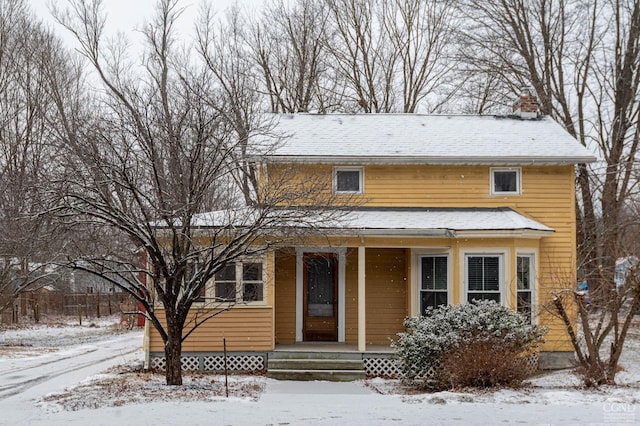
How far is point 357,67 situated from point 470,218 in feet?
61.5

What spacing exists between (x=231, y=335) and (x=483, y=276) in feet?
18.4

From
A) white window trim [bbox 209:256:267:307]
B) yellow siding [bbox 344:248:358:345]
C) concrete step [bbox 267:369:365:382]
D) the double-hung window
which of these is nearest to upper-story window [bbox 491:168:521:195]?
yellow siding [bbox 344:248:358:345]

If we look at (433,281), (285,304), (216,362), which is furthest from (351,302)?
(216,362)

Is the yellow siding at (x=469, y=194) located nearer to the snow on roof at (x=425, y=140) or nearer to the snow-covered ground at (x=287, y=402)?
the snow on roof at (x=425, y=140)

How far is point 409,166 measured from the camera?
17.3m

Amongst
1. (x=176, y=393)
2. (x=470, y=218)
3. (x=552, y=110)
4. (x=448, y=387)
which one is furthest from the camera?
(x=552, y=110)

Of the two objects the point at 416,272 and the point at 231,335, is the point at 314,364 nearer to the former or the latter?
the point at 231,335

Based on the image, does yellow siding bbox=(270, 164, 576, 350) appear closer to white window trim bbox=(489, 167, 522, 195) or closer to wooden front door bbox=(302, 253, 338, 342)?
white window trim bbox=(489, 167, 522, 195)

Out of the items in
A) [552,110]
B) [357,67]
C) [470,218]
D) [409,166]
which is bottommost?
[470,218]

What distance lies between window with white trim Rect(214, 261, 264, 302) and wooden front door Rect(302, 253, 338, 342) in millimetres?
1787

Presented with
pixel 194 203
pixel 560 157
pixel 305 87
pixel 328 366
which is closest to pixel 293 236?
pixel 194 203

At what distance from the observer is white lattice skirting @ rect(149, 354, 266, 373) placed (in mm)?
15578

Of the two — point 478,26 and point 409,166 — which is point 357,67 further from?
point 409,166

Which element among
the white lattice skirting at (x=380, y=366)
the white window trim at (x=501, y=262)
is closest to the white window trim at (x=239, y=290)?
the white lattice skirting at (x=380, y=366)
